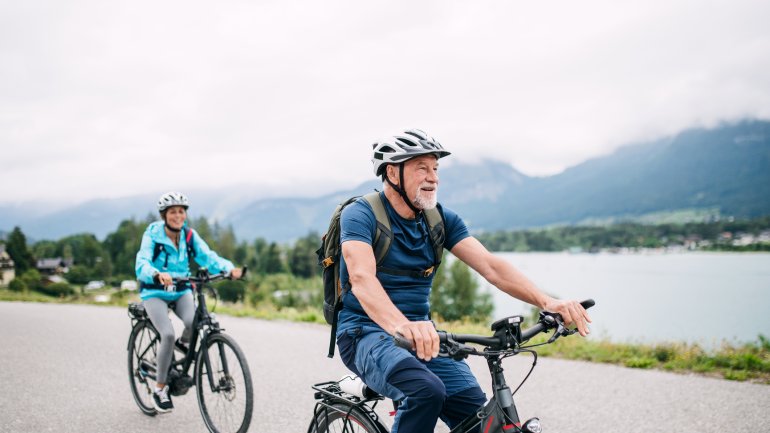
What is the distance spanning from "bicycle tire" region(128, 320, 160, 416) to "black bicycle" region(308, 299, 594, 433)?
316 centimetres

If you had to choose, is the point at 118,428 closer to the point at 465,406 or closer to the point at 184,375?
the point at 184,375

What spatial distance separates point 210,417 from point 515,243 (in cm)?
13920

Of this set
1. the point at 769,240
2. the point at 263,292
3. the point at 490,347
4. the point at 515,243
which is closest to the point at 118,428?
the point at 490,347

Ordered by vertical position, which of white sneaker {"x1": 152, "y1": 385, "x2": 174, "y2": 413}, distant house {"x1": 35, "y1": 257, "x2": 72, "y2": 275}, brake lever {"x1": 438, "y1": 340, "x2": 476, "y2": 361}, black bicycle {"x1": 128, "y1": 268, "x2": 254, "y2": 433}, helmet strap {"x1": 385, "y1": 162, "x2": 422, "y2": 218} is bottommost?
distant house {"x1": 35, "y1": 257, "x2": 72, "y2": 275}

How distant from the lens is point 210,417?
4.95 m

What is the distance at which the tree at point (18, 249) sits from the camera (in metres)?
49.5

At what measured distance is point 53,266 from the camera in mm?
70375

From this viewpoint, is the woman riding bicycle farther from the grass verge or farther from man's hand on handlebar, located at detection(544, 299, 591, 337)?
the grass verge

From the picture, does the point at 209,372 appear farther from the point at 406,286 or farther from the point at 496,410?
the point at 496,410

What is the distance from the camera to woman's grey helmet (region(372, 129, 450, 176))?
289cm

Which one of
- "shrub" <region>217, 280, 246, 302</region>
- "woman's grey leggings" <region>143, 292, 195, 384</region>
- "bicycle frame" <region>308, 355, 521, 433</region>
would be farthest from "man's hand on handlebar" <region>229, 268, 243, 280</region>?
"shrub" <region>217, 280, 246, 302</region>

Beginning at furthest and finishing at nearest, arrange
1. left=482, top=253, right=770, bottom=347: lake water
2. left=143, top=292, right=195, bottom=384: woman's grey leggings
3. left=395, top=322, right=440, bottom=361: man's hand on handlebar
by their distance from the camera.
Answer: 1. left=482, top=253, right=770, bottom=347: lake water
2. left=143, top=292, right=195, bottom=384: woman's grey leggings
3. left=395, top=322, right=440, bottom=361: man's hand on handlebar

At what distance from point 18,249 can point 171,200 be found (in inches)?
2143

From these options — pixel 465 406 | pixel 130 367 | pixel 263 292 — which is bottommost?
pixel 263 292
